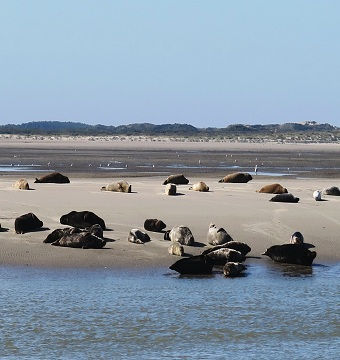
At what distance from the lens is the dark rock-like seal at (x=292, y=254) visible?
1419 cm

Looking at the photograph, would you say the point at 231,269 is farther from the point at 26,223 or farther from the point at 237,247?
the point at 26,223

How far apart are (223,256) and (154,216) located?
4.44 meters

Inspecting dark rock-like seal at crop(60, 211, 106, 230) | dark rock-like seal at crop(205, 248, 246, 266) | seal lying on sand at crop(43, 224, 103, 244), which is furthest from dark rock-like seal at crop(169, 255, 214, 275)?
dark rock-like seal at crop(60, 211, 106, 230)

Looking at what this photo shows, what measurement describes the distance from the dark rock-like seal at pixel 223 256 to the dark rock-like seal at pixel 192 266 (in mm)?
481

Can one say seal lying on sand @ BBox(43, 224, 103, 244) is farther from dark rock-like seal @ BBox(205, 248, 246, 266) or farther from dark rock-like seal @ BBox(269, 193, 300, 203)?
dark rock-like seal @ BBox(269, 193, 300, 203)

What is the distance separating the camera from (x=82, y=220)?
1625 cm

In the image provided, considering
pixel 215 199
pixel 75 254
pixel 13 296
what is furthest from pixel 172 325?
pixel 215 199

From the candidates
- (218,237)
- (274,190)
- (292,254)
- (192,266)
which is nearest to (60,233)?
(218,237)

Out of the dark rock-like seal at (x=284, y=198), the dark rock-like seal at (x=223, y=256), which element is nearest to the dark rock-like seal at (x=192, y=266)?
the dark rock-like seal at (x=223, y=256)

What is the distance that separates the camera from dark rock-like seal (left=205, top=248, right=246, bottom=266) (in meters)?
14.0

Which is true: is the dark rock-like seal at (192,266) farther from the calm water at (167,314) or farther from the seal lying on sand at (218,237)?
the seal lying on sand at (218,237)

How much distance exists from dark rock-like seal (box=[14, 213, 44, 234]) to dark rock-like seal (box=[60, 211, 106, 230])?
18.4 inches

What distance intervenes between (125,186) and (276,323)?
1298 centimetres

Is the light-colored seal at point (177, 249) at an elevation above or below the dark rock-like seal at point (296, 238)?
below
